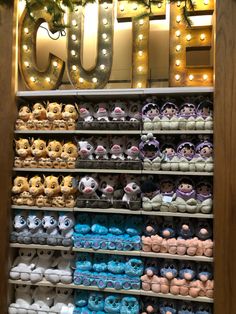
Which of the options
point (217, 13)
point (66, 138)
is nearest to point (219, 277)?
point (66, 138)

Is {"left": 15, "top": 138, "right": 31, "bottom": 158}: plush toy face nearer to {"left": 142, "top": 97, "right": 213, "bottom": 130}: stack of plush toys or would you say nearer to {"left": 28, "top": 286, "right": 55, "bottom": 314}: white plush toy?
{"left": 142, "top": 97, "right": 213, "bottom": 130}: stack of plush toys

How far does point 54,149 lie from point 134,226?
0.79m

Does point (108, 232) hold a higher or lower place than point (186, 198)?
lower

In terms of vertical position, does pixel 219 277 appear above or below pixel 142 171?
below

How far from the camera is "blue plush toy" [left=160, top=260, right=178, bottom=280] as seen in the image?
222cm

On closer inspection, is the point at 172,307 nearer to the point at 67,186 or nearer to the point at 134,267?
the point at 134,267

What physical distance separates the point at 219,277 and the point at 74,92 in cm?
155

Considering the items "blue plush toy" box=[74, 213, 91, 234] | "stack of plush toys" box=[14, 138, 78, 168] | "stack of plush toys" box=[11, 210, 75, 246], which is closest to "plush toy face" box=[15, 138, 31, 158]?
"stack of plush toys" box=[14, 138, 78, 168]

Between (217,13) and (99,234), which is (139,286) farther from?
(217,13)

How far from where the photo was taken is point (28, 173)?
2605 mm

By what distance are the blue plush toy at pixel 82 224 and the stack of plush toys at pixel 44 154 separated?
1.21 ft

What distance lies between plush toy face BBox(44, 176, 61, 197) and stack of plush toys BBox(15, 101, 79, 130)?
370 millimetres

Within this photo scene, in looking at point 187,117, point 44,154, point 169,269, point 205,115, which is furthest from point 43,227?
point 205,115

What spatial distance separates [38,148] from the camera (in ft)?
8.11
